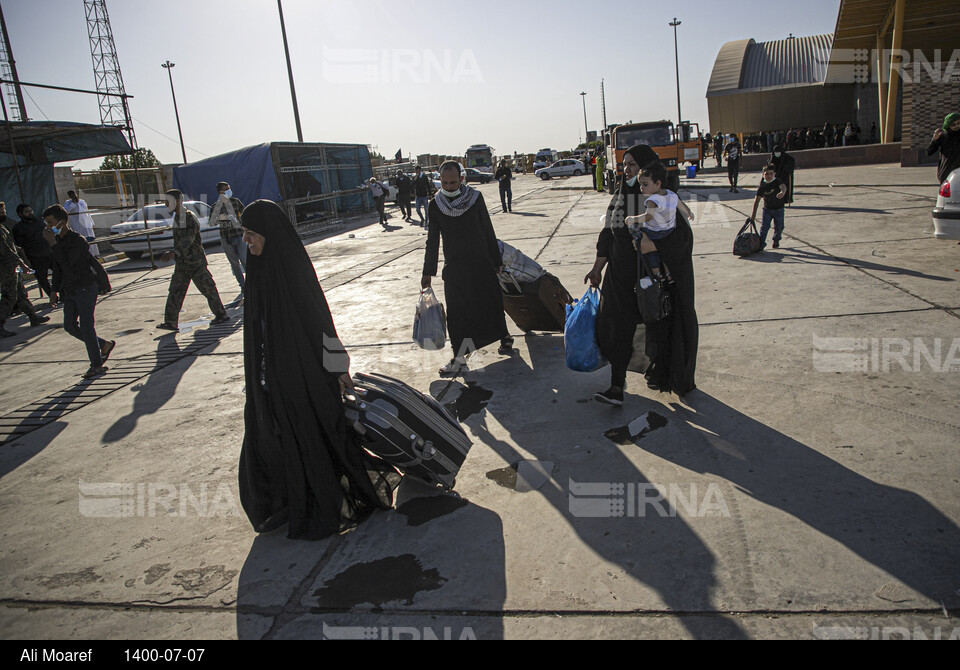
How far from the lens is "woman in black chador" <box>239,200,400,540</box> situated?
3051mm

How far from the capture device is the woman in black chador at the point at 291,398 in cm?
305

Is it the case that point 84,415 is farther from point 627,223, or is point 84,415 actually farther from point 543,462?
point 627,223

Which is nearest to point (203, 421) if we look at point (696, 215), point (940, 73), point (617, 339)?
point (617, 339)

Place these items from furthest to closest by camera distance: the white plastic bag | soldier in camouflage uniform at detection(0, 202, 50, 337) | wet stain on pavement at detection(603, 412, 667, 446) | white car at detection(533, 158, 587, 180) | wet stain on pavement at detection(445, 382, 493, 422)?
white car at detection(533, 158, 587, 180), soldier in camouflage uniform at detection(0, 202, 50, 337), the white plastic bag, wet stain on pavement at detection(445, 382, 493, 422), wet stain on pavement at detection(603, 412, 667, 446)

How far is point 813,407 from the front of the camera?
3.95 metres

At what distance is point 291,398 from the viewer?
9.99 feet

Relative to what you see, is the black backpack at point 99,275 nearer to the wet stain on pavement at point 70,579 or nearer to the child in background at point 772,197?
the wet stain on pavement at point 70,579

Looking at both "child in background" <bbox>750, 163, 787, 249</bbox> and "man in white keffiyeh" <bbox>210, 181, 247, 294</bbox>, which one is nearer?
"child in background" <bbox>750, 163, 787, 249</bbox>

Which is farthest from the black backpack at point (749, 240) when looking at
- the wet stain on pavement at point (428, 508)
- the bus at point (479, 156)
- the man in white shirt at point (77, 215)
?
the bus at point (479, 156)

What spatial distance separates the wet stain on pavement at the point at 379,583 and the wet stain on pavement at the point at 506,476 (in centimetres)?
78

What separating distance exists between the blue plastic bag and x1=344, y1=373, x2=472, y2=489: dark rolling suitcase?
135 centimetres

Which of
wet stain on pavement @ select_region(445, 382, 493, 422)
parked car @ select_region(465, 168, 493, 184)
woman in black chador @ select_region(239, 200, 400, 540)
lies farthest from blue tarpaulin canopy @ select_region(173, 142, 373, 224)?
woman in black chador @ select_region(239, 200, 400, 540)

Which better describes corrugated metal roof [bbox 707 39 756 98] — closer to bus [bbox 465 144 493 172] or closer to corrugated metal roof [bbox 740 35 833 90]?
corrugated metal roof [bbox 740 35 833 90]

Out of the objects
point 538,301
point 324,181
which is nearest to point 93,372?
point 538,301
